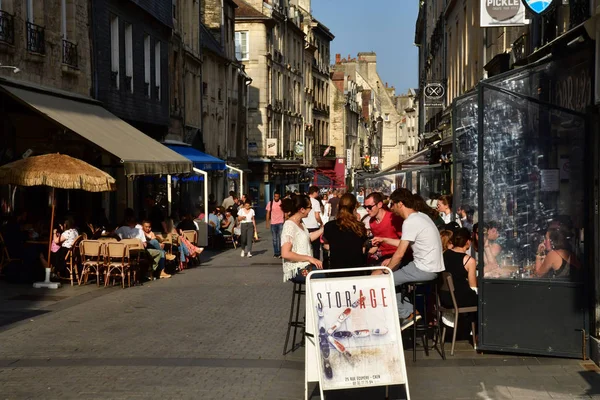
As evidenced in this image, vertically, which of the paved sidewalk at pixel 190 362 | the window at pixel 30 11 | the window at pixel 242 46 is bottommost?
the paved sidewalk at pixel 190 362

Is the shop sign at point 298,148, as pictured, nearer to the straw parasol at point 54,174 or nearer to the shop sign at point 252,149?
the shop sign at point 252,149

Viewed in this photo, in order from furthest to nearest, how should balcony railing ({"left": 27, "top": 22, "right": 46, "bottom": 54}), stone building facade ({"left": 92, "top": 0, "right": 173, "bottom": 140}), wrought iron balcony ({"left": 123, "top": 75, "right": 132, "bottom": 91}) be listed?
wrought iron balcony ({"left": 123, "top": 75, "right": 132, "bottom": 91}) → stone building facade ({"left": 92, "top": 0, "right": 173, "bottom": 140}) → balcony railing ({"left": 27, "top": 22, "right": 46, "bottom": 54})

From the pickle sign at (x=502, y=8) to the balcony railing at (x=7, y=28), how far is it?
886cm

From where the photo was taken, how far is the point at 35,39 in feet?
60.4

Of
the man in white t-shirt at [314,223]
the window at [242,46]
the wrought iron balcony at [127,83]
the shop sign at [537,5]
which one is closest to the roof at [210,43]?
the window at [242,46]

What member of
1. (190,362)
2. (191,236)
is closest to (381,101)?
(191,236)

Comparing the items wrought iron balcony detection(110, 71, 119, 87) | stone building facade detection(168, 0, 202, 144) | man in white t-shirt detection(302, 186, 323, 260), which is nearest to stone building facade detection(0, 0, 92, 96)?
wrought iron balcony detection(110, 71, 119, 87)

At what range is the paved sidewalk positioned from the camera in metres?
7.74

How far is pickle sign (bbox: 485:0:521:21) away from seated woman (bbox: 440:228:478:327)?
567 cm

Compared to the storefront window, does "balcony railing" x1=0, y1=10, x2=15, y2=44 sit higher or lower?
higher

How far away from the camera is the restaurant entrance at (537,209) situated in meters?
8.92

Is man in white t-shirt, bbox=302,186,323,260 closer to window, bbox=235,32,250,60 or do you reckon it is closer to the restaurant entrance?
the restaurant entrance

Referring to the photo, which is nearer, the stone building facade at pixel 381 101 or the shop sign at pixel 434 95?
the shop sign at pixel 434 95

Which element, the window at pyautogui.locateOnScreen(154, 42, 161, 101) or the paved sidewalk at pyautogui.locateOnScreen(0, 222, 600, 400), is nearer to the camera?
the paved sidewalk at pyautogui.locateOnScreen(0, 222, 600, 400)
